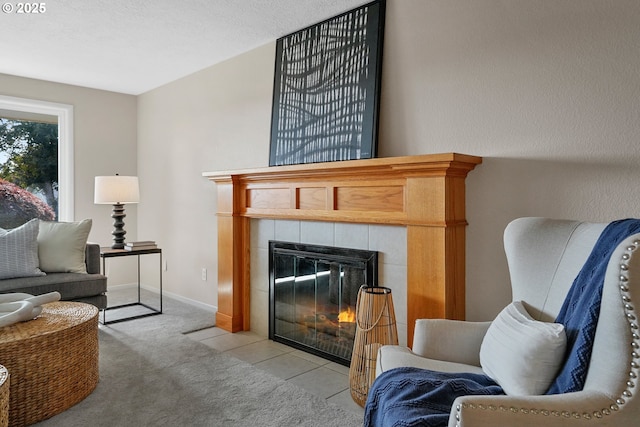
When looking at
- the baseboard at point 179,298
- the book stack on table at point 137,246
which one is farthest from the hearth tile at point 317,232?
the book stack on table at point 137,246

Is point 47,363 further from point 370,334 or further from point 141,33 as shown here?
point 141,33

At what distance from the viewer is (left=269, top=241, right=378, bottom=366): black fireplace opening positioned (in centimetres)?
284

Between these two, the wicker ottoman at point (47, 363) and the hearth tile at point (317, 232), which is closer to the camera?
the wicker ottoman at point (47, 363)

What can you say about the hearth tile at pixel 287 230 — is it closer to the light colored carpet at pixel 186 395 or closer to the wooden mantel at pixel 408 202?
the wooden mantel at pixel 408 202

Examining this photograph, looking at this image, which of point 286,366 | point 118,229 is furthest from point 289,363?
point 118,229

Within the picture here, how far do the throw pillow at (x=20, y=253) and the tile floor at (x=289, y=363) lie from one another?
134 cm

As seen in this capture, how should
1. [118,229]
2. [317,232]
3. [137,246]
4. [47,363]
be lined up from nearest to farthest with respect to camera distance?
[47,363], [317,232], [137,246], [118,229]

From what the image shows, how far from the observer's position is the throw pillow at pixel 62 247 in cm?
350

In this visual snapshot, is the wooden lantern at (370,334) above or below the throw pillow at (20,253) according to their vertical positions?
below

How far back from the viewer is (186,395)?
2.39 m

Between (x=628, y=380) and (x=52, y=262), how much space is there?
382 cm

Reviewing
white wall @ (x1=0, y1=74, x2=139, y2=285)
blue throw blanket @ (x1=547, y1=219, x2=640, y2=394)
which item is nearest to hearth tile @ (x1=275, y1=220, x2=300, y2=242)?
blue throw blanket @ (x1=547, y1=219, x2=640, y2=394)

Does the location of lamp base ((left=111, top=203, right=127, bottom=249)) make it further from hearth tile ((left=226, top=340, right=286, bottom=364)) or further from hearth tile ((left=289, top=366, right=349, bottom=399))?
hearth tile ((left=289, top=366, right=349, bottom=399))

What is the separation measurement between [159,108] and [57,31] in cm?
166
